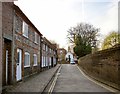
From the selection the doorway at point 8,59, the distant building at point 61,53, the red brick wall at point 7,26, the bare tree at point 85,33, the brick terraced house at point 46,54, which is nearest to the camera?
the red brick wall at point 7,26

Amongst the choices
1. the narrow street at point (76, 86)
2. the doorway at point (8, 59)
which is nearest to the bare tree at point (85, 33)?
the narrow street at point (76, 86)

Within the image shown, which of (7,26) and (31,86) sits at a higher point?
(7,26)

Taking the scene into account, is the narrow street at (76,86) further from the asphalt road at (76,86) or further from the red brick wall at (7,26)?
the red brick wall at (7,26)

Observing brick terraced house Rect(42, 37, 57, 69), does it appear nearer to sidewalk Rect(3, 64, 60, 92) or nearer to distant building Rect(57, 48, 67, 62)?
sidewalk Rect(3, 64, 60, 92)

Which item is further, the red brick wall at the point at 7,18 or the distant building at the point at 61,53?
the distant building at the point at 61,53

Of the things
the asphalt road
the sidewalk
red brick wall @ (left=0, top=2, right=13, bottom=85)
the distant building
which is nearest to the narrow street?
the asphalt road

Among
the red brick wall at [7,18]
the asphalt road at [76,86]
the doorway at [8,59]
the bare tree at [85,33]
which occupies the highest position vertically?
the bare tree at [85,33]

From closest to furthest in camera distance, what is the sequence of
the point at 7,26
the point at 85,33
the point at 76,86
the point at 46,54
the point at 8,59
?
the point at 7,26, the point at 8,59, the point at 76,86, the point at 46,54, the point at 85,33

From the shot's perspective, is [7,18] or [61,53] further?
[61,53]

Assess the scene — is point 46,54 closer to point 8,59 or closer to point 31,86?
point 8,59

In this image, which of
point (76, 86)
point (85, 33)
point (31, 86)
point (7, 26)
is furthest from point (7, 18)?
point (85, 33)

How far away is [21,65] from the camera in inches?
699

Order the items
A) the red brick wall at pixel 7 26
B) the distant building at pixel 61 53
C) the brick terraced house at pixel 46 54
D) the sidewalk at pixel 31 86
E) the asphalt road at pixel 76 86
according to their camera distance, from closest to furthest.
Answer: the sidewalk at pixel 31 86, the red brick wall at pixel 7 26, the asphalt road at pixel 76 86, the brick terraced house at pixel 46 54, the distant building at pixel 61 53

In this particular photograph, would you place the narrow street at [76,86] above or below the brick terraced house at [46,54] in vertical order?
below
